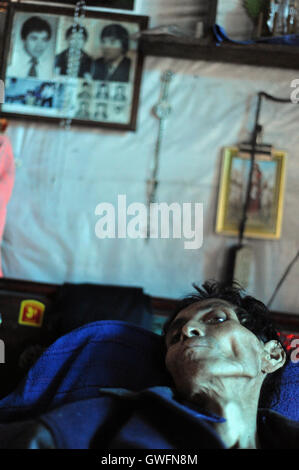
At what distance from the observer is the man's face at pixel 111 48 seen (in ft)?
7.30

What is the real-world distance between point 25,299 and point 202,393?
1048mm

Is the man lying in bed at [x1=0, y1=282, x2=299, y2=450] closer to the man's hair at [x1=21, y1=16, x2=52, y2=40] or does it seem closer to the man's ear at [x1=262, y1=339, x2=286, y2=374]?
the man's ear at [x1=262, y1=339, x2=286, y2=374]

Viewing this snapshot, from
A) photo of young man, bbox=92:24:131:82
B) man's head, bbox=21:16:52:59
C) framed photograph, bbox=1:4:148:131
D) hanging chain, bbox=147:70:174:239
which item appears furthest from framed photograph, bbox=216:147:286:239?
man's head, bbox=21:16:52:59

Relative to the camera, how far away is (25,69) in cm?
224

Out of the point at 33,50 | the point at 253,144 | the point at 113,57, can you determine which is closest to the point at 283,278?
the point at 253,144

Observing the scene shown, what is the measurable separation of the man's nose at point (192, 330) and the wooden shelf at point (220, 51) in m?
1.22

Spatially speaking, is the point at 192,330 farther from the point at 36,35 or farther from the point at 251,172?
the point at 36,35

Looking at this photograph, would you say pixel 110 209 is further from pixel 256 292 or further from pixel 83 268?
pixel 256 292

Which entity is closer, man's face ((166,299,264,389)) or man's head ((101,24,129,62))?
man's face ((166,299,264,389))

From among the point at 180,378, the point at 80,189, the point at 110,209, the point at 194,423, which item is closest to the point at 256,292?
the point at 110,209

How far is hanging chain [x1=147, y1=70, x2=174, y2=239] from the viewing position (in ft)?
7.26
